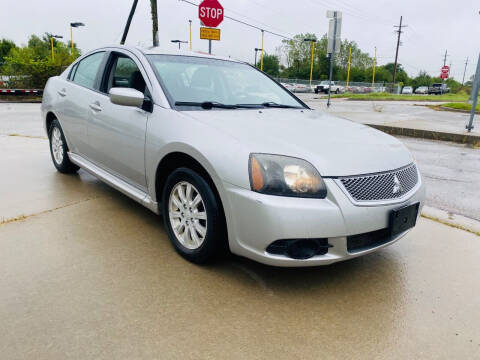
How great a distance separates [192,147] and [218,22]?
667 centimetres

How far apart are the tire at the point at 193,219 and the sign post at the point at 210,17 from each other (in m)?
6.11

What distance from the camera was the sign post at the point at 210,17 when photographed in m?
8.33

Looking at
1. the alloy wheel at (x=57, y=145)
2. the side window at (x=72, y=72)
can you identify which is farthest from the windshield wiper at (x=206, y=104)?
the alloy wheel at (x=57, y=145)

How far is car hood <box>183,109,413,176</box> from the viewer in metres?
2.41

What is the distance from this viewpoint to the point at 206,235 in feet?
8.66

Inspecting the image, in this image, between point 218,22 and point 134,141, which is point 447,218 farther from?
point 218,22

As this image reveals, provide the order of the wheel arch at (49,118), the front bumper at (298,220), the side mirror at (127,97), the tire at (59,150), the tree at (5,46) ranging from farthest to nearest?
the tree at (5,46) < the wheel arch at (49,118) < the tire at (59,150) < the side mirror at (127,97) < the front bumper at (298,220)

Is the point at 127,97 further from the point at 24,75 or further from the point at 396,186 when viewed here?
the point at 24,75

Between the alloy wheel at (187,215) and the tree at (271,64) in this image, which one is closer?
the alloy wheel at (187,215)

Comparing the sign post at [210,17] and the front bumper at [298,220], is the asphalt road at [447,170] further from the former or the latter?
the sign post at [210,17]

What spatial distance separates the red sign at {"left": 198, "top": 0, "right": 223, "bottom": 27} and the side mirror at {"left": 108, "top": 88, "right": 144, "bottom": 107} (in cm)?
580

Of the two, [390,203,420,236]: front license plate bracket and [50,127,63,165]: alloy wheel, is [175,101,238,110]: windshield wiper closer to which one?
[390,203,420,236]: front license plate bracket

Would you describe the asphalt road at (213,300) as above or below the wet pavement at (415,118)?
below

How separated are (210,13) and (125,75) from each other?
5436mm
